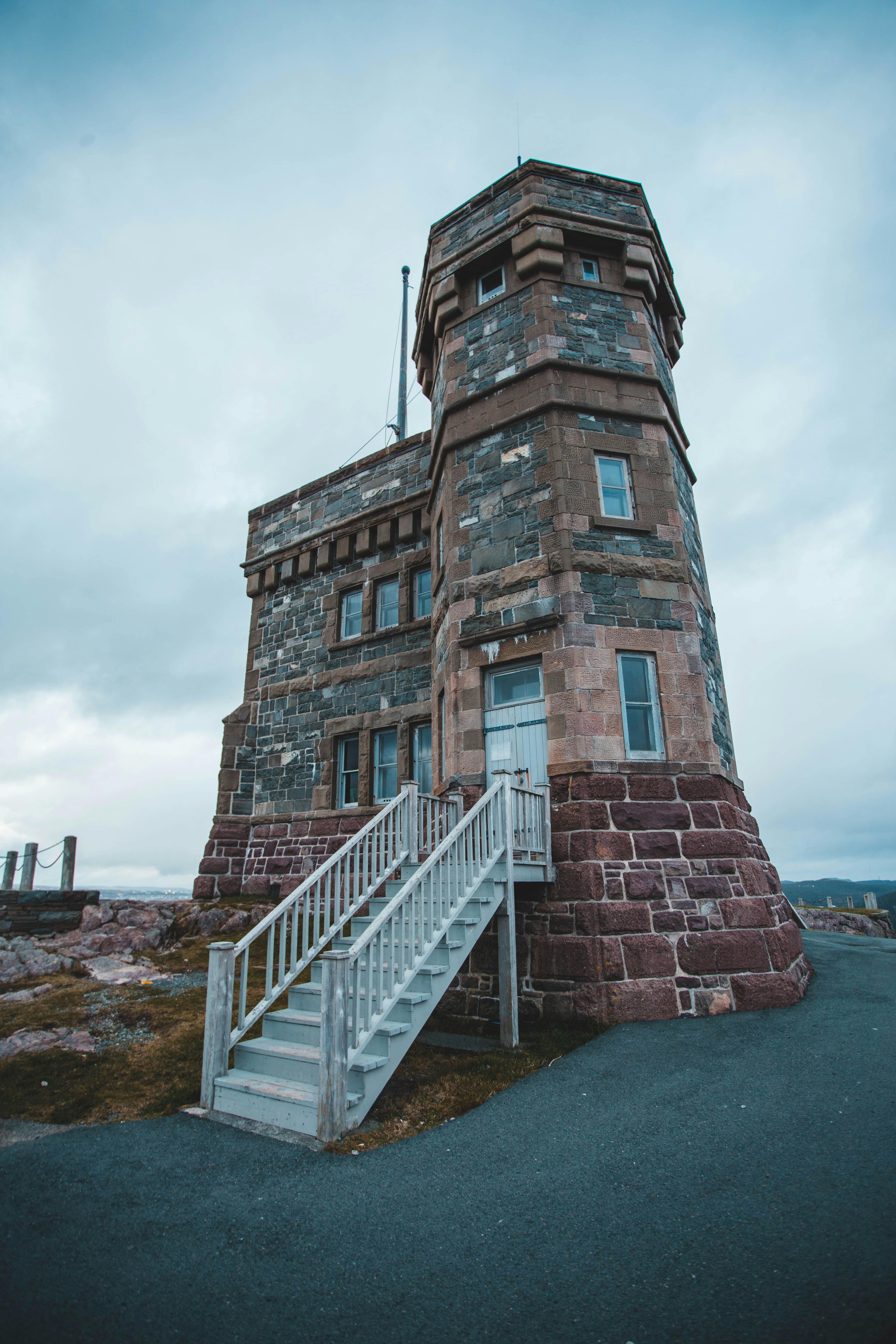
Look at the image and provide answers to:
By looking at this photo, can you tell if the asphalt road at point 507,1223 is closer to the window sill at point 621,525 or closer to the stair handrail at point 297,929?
the stair handrail at point 297,929

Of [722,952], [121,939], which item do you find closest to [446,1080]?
[722,952]

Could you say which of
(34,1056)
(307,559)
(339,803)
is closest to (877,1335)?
(34,1056)

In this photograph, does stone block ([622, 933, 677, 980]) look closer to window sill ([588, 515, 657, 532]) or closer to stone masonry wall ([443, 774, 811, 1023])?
stone masonry wall ([443, 774, 811, 1023])

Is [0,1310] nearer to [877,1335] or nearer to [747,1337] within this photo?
[747,1337]

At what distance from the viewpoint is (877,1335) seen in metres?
2.76

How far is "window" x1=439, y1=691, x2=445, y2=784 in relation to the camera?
10.1 metres

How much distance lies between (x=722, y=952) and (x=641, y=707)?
3.00 meters

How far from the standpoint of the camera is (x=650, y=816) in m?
8.14

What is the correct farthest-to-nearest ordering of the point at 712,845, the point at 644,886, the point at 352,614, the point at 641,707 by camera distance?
1. the point at 352,614
2. the point at 641,707
3. the point at 712,845
4. the point at 644,886

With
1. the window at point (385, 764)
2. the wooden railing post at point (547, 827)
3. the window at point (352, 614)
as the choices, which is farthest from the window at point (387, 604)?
the wooden railing post at point (547, 827)

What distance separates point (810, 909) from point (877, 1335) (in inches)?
852

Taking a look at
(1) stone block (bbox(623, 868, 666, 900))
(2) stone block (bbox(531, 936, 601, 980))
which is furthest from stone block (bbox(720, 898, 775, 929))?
(2) stone block (bbox(531, 936, 601, 980))

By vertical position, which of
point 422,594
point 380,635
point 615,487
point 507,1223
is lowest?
point 507,1223

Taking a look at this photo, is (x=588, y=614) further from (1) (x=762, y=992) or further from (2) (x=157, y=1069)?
(2) (x=157, y=1069)
